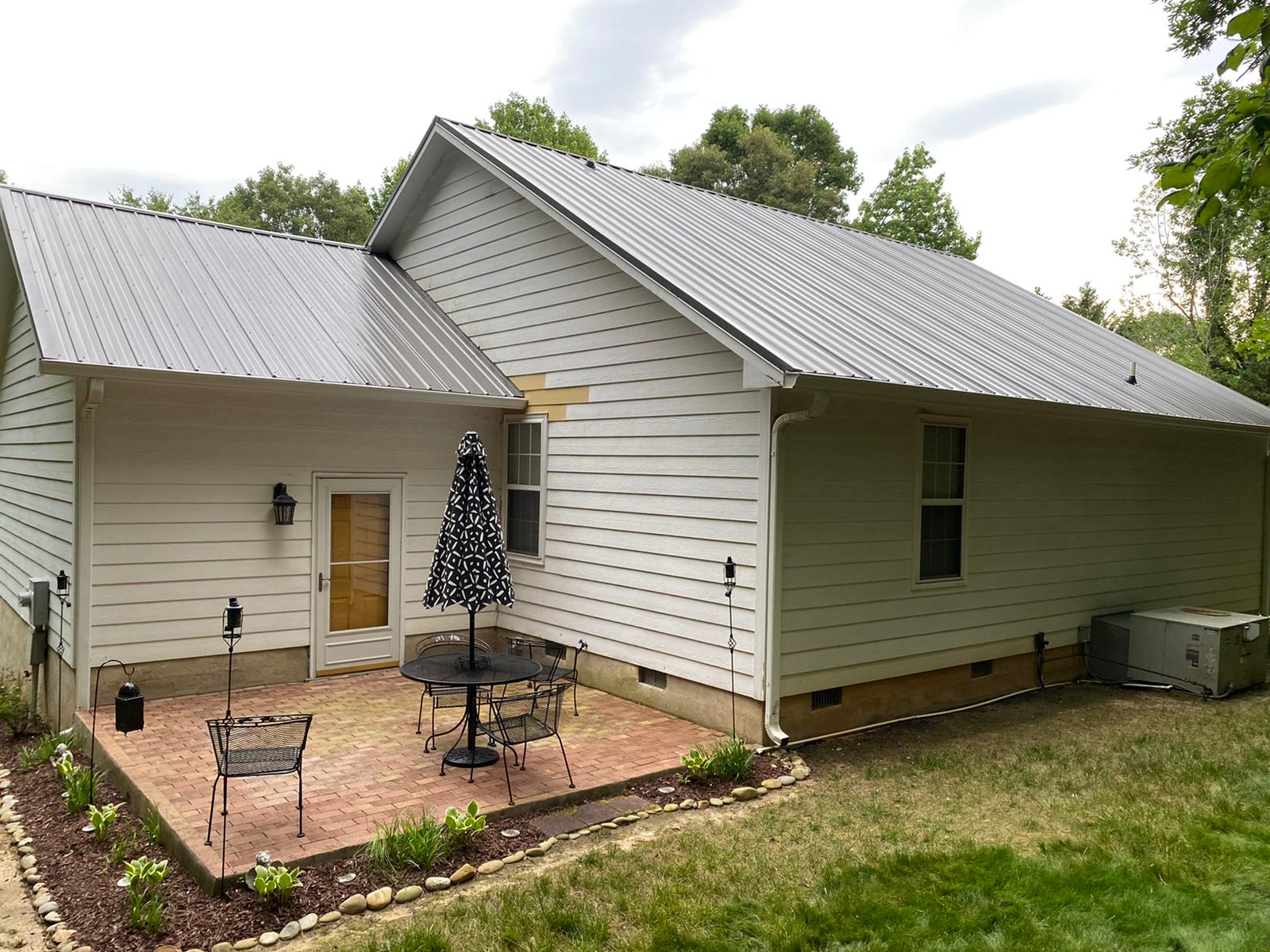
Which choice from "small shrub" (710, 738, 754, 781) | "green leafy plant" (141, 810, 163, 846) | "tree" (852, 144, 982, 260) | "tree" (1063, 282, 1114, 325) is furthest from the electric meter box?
"tree" (852, 144, 982, 260)

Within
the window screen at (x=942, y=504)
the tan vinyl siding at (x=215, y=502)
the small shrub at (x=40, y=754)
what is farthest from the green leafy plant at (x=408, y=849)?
the window screen at (x=942, y=504)

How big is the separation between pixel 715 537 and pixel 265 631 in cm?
463

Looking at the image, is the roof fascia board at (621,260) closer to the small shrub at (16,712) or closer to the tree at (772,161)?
the small shrub at (16,712)

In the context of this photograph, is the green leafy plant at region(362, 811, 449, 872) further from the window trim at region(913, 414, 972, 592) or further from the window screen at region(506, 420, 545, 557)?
the window trim at region(913, 414, 972, 592)

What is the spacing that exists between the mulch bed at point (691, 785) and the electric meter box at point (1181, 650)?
18.2 ft

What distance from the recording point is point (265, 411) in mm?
8742

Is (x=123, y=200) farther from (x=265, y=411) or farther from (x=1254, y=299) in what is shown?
(x=1254, y=299)

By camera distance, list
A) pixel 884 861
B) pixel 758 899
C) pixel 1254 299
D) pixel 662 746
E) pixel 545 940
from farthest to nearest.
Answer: pixel 1254 299, pixel 662 746, pixel 884 861, pixel 758 899, pixel 545 940

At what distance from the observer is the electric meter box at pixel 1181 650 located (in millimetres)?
9445

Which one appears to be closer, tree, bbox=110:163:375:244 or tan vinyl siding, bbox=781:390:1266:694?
tan vinyl siding, bbox=781:390:1266:694

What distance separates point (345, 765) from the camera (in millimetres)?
6574

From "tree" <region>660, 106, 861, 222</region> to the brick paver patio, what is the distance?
28.6 m

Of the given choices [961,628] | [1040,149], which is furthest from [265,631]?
[1040,149]

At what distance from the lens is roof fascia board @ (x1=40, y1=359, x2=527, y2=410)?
7.31 meters
